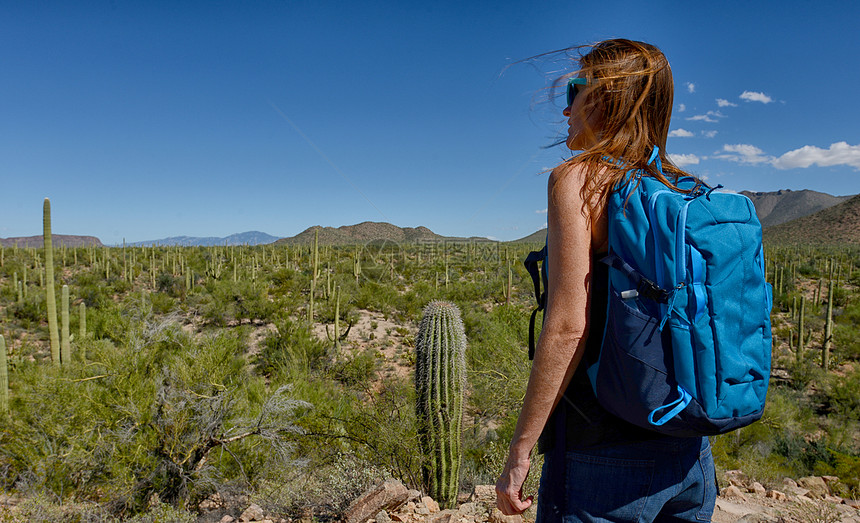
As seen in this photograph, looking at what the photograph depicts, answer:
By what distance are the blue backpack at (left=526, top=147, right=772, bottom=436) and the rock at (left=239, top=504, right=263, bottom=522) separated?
10.4ft

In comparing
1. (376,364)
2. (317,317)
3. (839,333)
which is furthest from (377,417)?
(839,333)

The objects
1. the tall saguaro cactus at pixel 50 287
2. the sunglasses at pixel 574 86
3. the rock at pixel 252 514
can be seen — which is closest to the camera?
the sunglasses at pixel 574 86

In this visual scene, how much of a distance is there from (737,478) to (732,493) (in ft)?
2.68

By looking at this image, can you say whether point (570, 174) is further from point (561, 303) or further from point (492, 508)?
point (492, 508)

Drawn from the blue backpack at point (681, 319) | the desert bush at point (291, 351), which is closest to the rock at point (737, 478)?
the blue backpack at point (681, 319)

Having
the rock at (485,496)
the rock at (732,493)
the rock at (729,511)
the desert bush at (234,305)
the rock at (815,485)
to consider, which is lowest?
the rock at (815,485)

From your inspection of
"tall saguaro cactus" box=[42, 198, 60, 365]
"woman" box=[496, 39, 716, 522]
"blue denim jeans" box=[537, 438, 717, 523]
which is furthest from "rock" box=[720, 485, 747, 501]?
"tall saguaro cactus" box=[42, 198, 60, 365]

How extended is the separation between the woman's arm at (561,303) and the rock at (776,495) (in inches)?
156

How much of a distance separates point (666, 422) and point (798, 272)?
2763cm

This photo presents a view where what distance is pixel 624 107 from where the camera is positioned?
116 cm

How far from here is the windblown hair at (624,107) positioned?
1100mm

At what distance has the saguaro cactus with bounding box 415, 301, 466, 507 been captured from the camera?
3713 millimetres

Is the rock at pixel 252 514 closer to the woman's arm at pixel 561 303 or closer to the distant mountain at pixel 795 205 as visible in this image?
the woman's arm at pixel 561 303

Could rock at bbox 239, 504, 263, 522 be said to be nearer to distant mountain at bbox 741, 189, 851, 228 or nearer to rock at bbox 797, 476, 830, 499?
rock at bbox 797, 476, 830, 499
